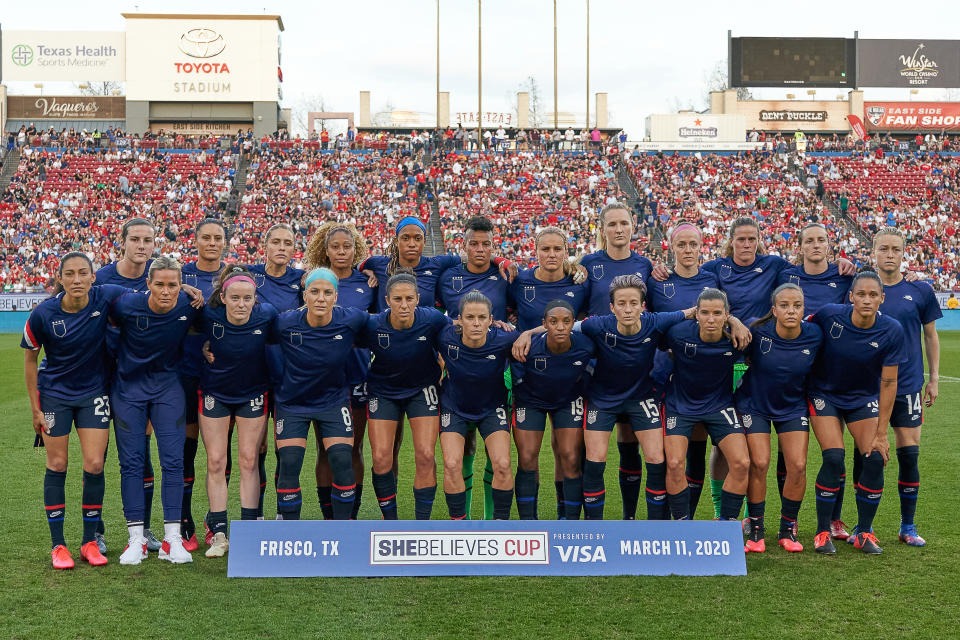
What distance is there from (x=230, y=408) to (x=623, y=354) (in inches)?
100

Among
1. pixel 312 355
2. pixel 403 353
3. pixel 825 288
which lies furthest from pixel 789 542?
pixel 312 355

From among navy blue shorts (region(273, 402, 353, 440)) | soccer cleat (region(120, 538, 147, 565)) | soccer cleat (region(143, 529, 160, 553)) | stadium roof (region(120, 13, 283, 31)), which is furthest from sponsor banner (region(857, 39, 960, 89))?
soccer cleat (region(120, 538, 147, 565))

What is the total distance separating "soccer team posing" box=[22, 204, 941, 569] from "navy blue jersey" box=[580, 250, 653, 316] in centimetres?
14

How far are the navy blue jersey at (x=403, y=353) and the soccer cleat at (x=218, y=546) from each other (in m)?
1.31

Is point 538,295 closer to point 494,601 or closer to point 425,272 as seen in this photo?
point 425,272

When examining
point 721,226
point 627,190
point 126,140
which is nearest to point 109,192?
point 126,140

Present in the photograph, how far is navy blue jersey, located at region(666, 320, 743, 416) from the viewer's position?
5.67m

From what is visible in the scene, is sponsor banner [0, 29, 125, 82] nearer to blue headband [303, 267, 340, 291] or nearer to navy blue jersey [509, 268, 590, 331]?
blue headband [303, 267, 340, 291]

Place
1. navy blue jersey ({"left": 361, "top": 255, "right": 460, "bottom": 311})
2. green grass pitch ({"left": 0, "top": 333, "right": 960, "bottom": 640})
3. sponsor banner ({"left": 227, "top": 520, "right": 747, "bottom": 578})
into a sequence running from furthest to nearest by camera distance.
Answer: navy blue jersey ({"left": 361, "top": 255, "right": 460, "bottom": 311})
sponsor banner ({"left": 227, "top": 520, "right": 747, "bottom": 578})
green grass pitch ({"left": 0, "top": 333, "right": 960, "bottom": 640})

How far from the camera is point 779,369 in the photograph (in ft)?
18.7

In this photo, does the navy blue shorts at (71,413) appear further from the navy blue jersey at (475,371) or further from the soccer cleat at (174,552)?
the navy blue jersey at (475,371)

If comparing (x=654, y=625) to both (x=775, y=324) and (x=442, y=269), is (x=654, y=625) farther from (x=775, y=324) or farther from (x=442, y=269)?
(x=442, y=269)

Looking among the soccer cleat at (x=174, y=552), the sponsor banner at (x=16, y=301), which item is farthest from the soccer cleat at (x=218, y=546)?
the sponsor banner at (x=16, y=301)

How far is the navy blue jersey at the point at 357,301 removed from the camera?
604cm
